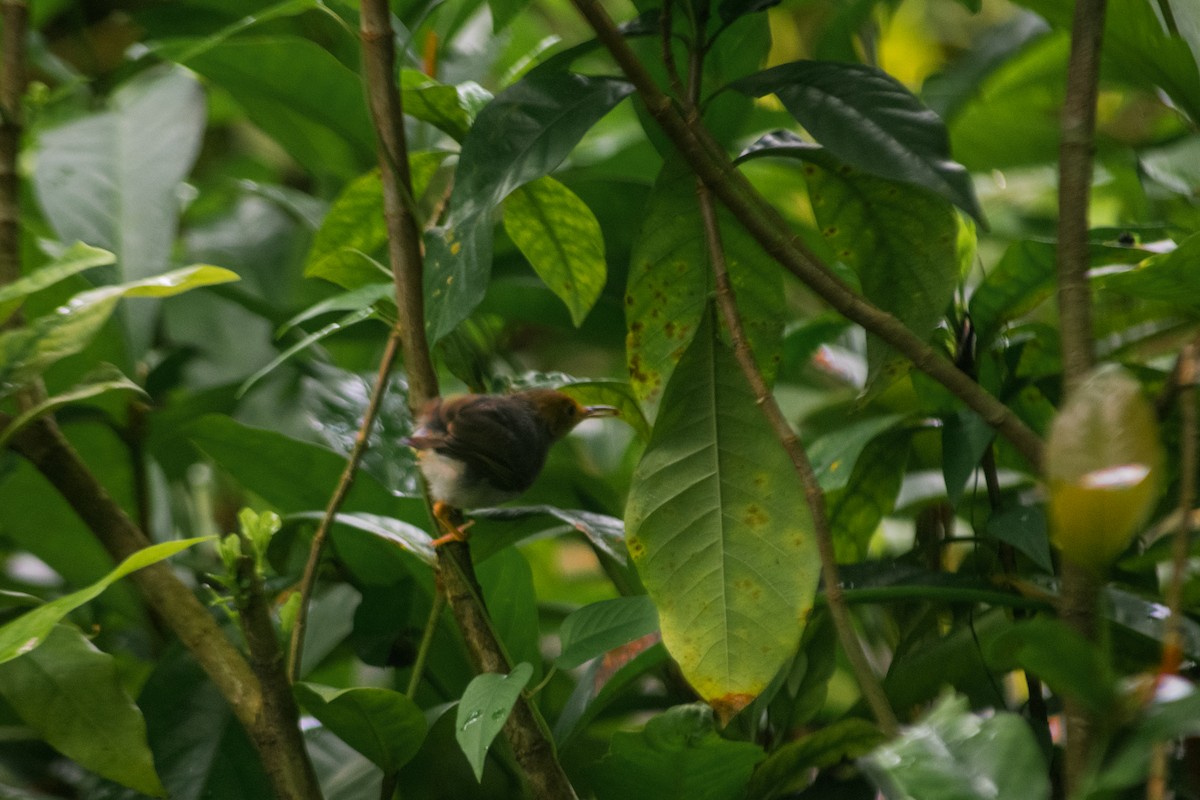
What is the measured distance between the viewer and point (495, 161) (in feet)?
2.78

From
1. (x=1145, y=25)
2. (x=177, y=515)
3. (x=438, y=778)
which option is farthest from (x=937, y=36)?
(x=438, y=778)

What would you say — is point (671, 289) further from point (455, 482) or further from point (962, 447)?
point (455, 482)

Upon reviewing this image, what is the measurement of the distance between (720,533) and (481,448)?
19.6 inches

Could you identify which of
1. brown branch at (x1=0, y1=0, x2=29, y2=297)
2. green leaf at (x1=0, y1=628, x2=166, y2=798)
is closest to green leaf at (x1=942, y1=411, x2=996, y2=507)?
green leaf at (x1=0, y1=628, x2=166, y2=798)

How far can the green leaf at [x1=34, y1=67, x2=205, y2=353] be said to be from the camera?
1316 mm

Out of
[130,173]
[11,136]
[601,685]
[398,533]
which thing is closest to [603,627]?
[601,685]

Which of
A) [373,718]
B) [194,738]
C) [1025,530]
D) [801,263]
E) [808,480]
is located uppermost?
[801,263]

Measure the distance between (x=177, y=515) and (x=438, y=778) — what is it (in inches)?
24.6

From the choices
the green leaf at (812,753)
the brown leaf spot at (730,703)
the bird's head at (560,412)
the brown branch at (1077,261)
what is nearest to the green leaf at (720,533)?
the brown leaf spot at (730,703)

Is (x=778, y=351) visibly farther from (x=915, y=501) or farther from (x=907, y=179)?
(x=915, y=501)

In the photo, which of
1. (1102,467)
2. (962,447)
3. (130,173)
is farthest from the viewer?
(130,173)

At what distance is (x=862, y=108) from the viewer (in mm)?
834

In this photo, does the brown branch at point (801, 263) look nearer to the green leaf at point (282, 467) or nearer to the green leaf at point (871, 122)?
the green leaf at point (871, 122)

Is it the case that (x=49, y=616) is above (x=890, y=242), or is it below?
below
